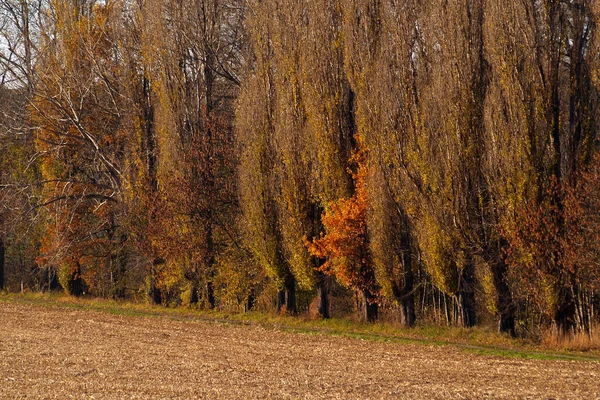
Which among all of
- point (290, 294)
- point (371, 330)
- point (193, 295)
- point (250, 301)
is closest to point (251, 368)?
point (371, 330)

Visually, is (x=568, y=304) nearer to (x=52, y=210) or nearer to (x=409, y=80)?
(x=409, y=80)

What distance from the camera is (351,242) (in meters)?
24.1

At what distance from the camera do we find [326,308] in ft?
86.9

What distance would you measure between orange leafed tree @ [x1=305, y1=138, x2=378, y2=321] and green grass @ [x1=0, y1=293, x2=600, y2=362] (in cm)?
146

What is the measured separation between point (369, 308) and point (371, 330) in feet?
6.05

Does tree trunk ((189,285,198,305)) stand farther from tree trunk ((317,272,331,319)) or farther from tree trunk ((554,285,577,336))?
tree trunk ((554,285,577,336))

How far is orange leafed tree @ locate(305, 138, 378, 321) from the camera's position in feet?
78.9

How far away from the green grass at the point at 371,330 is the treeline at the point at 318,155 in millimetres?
873

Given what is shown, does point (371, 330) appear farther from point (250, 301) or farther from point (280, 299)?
point (250, 301)

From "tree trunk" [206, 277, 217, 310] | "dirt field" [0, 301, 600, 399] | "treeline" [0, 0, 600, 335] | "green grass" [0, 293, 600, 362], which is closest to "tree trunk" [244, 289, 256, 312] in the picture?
"treeline" [0, 0, 600, 335]

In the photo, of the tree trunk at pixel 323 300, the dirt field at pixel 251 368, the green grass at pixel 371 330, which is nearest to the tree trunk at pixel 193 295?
the green grass at pixel 371 330

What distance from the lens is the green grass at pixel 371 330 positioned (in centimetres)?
1912

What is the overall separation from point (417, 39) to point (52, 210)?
1849 centimetres

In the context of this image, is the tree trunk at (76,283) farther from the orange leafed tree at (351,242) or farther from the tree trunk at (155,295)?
the orange leafed tree at (351,242)
